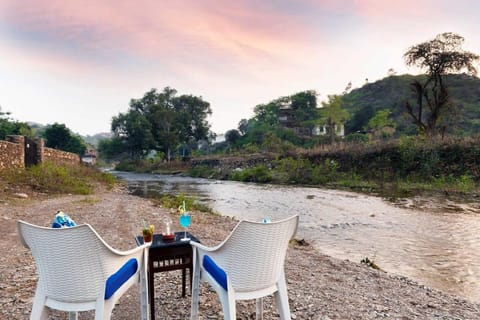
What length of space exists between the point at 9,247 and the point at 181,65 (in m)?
14.0

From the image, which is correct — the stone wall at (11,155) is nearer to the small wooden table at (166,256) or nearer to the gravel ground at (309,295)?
the gravel ground at (309,295)

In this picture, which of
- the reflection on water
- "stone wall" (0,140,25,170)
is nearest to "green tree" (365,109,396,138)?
the reflection on water

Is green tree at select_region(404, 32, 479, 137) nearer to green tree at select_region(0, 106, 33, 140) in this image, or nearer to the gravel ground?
the gravel ground

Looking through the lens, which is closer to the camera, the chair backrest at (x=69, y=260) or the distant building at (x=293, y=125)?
the chair backrest at (x=69, y=260)

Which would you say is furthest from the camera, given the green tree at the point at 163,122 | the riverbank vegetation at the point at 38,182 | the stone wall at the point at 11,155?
the green tree at the point at 163,122

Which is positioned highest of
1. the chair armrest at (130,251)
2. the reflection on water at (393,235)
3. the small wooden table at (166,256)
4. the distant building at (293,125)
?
the distant building at (293,125)

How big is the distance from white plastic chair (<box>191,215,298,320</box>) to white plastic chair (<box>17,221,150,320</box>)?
0.70 meters

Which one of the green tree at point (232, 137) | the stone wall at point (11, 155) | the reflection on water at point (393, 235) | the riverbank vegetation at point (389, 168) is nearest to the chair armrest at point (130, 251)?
the reflection on water at point (393, 235)

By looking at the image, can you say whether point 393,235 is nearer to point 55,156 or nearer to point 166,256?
point 166,256

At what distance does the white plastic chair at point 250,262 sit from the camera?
6.77 ft

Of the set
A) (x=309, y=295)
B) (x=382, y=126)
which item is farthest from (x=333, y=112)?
(x=309, y=295)

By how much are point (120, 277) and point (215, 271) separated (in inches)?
25.7

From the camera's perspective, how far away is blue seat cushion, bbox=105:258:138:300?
2.00 m

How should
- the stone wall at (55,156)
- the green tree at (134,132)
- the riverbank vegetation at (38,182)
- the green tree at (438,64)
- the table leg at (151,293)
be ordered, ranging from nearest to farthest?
1. the table leg at (151,293)
2. the riverbank vegetation at (38,182)
3. the stone wall at (55,156)
4. the green tree at (438,64)
5. the green tree at (134,132)
